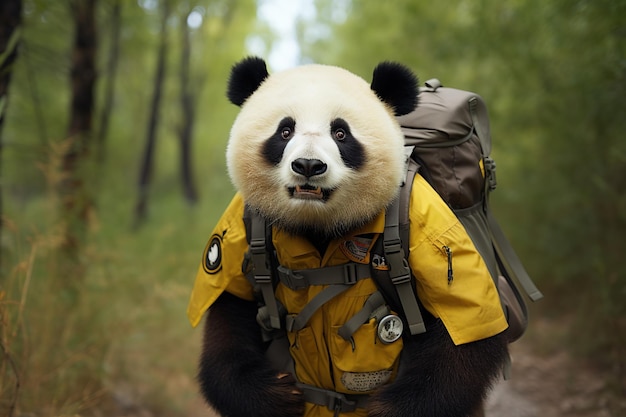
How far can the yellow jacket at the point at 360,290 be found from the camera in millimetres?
1897

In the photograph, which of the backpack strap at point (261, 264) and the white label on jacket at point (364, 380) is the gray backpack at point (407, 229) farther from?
the white label on jacket at point (364, 380)

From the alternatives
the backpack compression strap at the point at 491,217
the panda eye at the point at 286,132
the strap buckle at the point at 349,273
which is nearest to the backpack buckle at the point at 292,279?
the strap buckle at the point at 349,273

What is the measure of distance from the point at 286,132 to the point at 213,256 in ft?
2.16

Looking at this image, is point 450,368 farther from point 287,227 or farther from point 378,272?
point 287,227

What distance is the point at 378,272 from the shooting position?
1994 mm

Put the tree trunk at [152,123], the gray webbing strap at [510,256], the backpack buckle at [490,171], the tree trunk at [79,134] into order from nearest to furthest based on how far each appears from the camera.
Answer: the backpack buckle at [490,171]
the gray webbing strap at [510,256]
the tree trunk at [79,134]
the tree trunk at [152,123]

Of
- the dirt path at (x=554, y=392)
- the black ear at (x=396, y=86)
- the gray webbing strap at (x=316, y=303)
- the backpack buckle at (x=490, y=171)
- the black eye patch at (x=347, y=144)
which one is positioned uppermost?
the black ear at (x=396, y=86)

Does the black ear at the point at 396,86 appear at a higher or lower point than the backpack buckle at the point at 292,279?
higher

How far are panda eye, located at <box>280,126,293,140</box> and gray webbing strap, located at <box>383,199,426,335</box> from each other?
0.45 m

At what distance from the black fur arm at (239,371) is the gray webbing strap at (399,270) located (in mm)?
567

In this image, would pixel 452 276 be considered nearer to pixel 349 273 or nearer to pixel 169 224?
pixel 349 273

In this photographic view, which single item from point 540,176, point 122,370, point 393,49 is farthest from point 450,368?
point 393,49

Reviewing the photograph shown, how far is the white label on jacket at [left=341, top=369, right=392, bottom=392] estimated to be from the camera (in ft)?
6.85

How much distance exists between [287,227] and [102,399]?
2.29 metres
